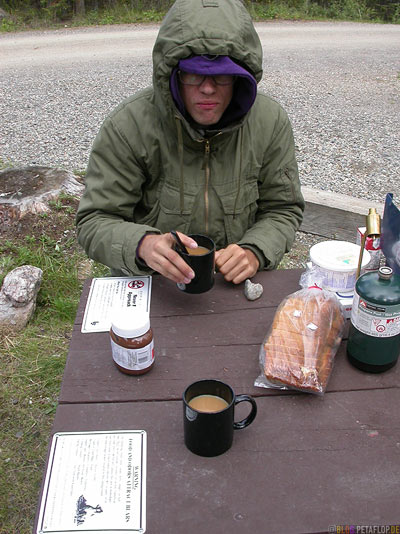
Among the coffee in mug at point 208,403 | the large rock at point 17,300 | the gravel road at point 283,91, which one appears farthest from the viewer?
the gravel road at point 283,91

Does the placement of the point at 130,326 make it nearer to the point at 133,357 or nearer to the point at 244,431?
the point at 133,357

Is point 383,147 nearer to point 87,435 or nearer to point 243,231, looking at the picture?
point 243,231

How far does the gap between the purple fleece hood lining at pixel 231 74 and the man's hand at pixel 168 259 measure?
0.55 metres

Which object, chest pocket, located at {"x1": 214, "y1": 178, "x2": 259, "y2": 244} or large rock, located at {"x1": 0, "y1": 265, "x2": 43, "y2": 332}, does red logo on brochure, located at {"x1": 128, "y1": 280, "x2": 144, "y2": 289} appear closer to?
chest pocket, located at {"x1": 214, "y1": 178, "x2": 259, "y2": 244}

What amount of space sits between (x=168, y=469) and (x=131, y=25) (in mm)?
11415

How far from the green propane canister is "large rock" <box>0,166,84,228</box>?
2.79 m

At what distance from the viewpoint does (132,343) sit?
1479mm

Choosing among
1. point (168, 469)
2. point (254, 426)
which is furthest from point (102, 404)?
point (254, 426)

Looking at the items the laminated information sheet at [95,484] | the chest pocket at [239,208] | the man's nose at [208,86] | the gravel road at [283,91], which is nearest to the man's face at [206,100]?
the man's nose at [208,86]

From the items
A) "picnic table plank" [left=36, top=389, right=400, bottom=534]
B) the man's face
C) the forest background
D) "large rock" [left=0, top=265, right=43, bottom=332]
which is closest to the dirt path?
the forest background

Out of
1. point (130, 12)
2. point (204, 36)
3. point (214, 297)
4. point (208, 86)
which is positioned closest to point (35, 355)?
point (214, 297)

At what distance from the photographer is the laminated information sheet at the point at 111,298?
69.7 inches

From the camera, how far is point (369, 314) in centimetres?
143

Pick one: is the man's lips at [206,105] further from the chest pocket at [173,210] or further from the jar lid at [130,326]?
the jar lid at [130,326]
